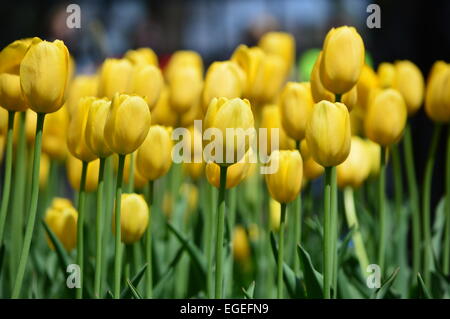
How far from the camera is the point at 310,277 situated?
77cm

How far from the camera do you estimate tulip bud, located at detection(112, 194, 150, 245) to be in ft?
2.62

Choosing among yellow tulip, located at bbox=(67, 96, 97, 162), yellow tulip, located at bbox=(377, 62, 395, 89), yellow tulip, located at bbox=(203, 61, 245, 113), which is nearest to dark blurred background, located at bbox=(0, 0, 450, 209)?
yellow tulip, located at bbox=(377, 62, 395, 89)

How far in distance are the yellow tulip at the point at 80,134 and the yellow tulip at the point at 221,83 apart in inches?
6.6

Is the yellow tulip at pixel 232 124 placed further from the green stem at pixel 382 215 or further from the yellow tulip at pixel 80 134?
the green stem at pixel 382 215

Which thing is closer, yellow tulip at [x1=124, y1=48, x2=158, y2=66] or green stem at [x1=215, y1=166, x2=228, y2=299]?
green stem at [x1=215, y1=166, x2=228, y2=299]

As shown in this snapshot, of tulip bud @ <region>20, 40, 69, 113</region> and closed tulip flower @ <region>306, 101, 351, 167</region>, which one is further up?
tulip bud @ <region>20, 40, 69, 113</region>

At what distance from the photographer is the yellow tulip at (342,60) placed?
0.79 m

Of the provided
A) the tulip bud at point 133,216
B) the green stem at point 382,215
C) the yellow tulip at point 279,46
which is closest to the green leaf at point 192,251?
the tulip bud at point 133,216

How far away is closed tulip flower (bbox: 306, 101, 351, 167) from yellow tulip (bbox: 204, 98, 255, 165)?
0.06 m

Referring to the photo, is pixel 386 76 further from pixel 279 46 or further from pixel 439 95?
pixel 279 46

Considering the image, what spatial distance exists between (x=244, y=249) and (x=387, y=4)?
125 centimetres

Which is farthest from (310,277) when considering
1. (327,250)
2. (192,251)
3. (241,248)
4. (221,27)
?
(221,27)

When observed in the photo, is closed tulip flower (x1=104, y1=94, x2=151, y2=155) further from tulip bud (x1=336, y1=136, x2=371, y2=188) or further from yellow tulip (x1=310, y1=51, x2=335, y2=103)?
tulip bud (x1=336, y1=136, x2=371, y2=188)
